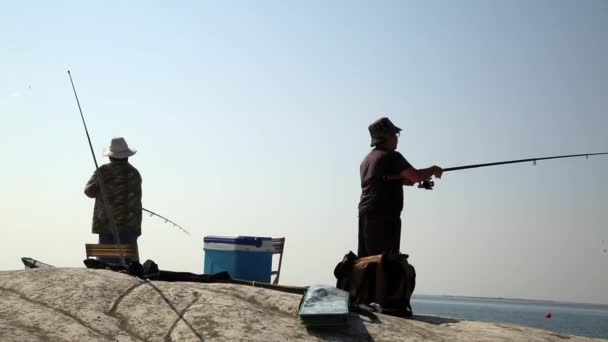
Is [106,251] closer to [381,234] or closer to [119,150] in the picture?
[119,150]

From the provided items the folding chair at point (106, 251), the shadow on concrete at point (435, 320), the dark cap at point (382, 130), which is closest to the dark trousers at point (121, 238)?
the folding chair at point (106, 251)

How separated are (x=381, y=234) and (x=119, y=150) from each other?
443 cm

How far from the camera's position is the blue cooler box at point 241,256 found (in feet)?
27.6

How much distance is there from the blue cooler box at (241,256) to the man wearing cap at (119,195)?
124 centimetres

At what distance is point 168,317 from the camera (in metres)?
4.93

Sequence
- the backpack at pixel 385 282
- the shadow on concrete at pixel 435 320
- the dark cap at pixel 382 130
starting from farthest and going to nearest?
the dark cap at pixel 382 130 → the backpack at pixel 385 282 → the shadow on concrete at pixel 435 320

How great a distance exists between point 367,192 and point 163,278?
2371mm

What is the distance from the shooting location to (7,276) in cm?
589

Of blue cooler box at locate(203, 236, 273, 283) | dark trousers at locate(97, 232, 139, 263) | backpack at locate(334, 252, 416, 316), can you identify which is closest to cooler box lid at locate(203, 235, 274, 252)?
blue cooler box at locate(203, 236, 273, 283)

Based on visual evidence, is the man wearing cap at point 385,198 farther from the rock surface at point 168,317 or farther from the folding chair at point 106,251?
the folding chair at point 106,251

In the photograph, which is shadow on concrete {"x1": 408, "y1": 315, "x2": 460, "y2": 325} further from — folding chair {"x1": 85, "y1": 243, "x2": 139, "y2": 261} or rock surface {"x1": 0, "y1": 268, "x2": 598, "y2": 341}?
folding chair {"x1": 85, "y1": 243, "x2": 139, "y2": 261}

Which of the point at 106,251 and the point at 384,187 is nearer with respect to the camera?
the point at 384,187

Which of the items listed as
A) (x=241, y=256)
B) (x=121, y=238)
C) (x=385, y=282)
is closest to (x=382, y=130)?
(x=385, y=282)

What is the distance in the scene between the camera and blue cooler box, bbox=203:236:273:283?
841cm
